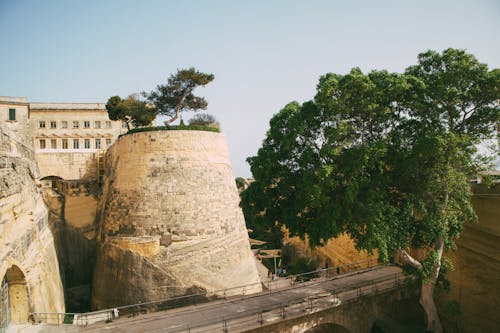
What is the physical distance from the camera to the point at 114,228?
1616 centimetres

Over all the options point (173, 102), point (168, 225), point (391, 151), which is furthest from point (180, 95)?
point (391, 151)

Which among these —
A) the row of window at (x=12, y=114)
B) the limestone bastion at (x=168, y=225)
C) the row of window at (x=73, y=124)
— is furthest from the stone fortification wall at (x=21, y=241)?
the row of window at (x=12, y=114)

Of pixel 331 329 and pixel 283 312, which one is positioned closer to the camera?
pixel 283 312

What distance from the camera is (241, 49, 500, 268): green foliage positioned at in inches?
432

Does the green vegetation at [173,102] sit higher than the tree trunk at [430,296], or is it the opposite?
the green vegetation at [173,102]

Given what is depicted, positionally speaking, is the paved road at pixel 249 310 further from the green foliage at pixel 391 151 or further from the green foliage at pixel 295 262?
the green foliage at pixel 295 262

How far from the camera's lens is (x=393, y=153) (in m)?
11.8

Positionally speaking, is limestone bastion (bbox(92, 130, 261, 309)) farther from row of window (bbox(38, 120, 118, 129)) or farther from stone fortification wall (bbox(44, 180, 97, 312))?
row of window (bbox(38, 120, 118, 129))

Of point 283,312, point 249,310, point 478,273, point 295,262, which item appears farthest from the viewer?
point 295,262

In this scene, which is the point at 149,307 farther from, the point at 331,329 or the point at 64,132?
the point at 64,132

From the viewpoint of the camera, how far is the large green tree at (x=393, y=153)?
36.1ft

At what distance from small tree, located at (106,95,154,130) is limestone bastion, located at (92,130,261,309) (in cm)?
488

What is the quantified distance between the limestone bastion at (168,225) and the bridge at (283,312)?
42.5 inches

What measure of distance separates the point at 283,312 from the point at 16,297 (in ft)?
28.0
